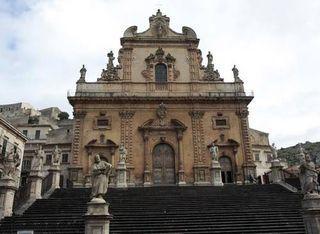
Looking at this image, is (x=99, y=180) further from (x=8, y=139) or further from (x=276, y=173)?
(x=8, y=139)

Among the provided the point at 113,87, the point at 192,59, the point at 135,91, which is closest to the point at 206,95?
the point at 192,59

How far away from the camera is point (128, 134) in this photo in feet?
93.6

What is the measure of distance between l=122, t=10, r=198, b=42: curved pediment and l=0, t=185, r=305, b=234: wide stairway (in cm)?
1732

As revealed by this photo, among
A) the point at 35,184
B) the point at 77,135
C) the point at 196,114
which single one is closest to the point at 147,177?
the point at 77,135

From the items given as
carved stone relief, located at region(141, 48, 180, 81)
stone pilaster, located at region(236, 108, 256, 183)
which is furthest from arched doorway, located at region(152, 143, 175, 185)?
carved stone relief, located at region(141, 48, 180, 81)

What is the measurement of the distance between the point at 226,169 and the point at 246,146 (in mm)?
2495

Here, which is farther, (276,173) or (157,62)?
(157,62)

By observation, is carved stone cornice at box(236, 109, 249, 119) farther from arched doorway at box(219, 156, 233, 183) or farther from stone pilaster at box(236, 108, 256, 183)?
arched doorway at box(219, 156, 233, 183)

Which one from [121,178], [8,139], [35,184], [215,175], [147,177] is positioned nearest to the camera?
[35,184]

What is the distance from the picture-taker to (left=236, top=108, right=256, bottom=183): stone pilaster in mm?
27719

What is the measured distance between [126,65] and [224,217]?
64.8 ft

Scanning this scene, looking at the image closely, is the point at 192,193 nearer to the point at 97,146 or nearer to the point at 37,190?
the point at 37,190

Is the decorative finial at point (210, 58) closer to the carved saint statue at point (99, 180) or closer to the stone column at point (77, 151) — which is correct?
the stone column at point (77, 151)

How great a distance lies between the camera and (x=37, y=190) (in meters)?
18.2
